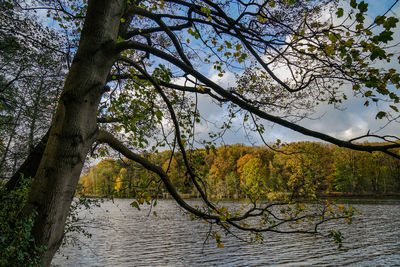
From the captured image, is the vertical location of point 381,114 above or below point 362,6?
below

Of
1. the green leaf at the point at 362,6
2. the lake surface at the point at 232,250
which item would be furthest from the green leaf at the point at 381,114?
the lake surface at the point at 232,250

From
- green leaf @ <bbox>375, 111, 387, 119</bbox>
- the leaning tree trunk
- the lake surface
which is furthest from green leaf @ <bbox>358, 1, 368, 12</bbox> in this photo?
the lake surface

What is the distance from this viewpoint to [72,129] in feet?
7.09

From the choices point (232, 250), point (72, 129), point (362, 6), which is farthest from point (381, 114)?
point (232, 250)

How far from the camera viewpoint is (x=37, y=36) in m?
6.23

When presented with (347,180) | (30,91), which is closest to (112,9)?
(30,91)

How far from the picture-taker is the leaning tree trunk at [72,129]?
206 cm

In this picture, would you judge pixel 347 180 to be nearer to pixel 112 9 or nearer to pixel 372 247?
pixel 372 247

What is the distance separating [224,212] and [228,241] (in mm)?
15268

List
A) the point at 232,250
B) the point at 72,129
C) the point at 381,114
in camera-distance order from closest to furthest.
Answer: the point at 72,129 → the point at 381,114 → the point at 232,250

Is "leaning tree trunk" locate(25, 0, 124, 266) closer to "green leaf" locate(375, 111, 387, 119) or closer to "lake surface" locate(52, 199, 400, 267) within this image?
"green leaf" locate(375, 111, 387, 119)

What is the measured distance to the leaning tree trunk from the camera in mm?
2064

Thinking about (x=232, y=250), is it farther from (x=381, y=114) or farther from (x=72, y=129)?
(x=72, y=129)

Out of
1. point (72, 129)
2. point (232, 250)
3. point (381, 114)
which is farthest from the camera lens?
point (232, 250)
